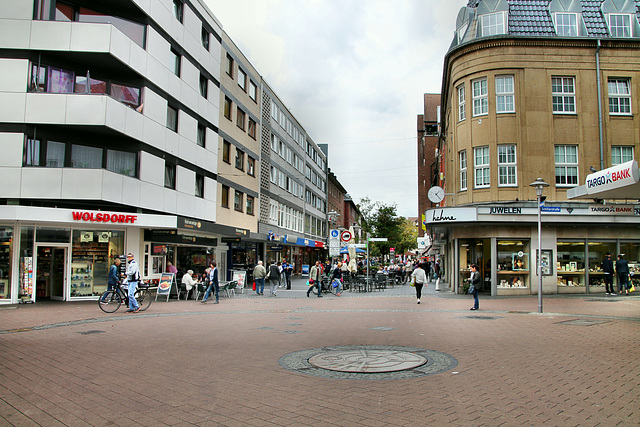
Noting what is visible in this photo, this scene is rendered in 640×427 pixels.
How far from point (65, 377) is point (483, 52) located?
74.0 ft

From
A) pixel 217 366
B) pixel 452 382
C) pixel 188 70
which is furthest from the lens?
pixel 188 70

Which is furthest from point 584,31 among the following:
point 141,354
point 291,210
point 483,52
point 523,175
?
point 291,210

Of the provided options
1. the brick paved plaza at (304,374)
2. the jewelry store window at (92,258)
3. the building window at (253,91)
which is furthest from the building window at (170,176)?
the building window at (253,91)

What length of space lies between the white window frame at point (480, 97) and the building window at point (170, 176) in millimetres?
15346

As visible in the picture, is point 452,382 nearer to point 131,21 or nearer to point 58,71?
point 58,71

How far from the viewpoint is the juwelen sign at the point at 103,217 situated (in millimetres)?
19062

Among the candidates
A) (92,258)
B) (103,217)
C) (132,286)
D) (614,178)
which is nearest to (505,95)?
(614,178)

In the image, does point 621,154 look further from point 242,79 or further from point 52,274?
point 52,274

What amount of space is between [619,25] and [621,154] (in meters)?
6.38

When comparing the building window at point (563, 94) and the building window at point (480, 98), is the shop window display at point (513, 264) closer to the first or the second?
the building window at point (480, 98)

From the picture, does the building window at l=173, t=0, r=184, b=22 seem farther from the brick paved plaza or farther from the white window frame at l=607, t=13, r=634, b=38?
the white window frame at l=607, t=13, r=634, b=38

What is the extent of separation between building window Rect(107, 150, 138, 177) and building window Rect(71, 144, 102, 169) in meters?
0.46

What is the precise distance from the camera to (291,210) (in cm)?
4981

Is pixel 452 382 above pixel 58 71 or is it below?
below
